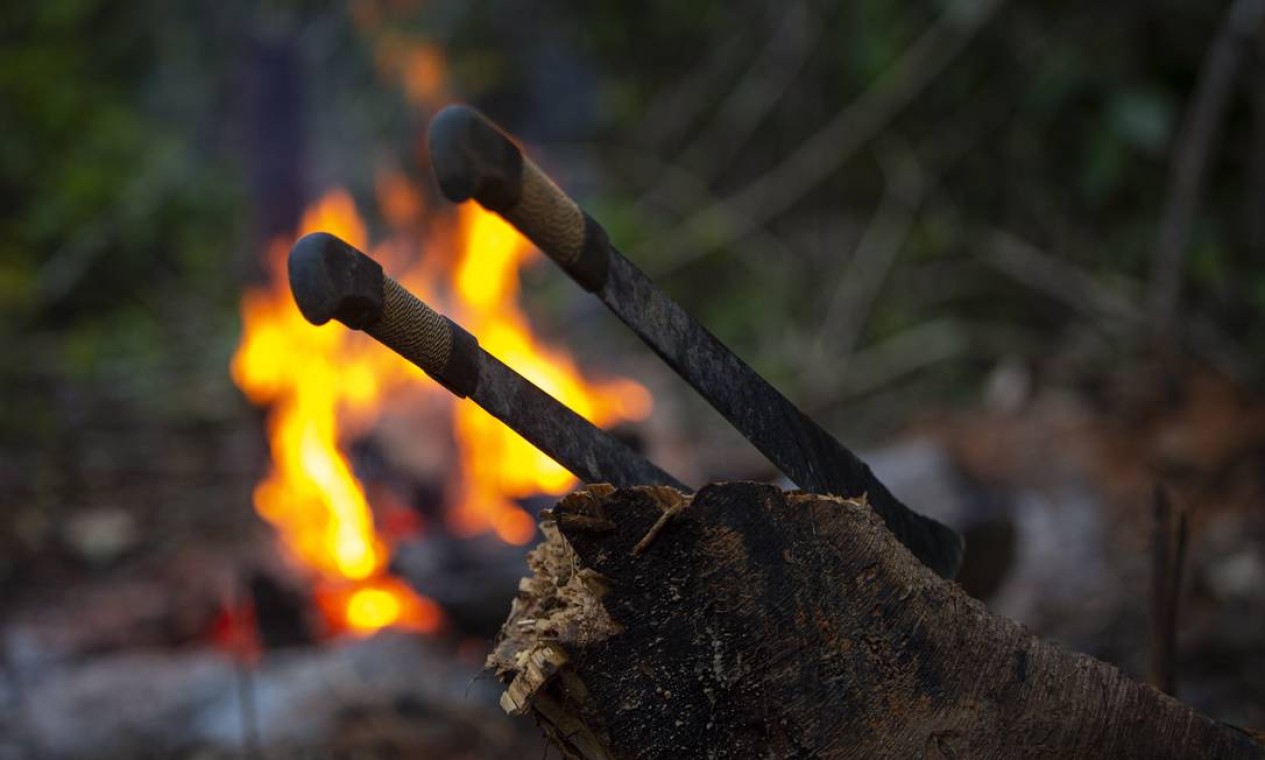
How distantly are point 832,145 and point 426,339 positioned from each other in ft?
21.4

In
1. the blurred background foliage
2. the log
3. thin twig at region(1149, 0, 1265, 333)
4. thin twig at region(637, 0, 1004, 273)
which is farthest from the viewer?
thin twig at region(637, 0, 1004, 273)

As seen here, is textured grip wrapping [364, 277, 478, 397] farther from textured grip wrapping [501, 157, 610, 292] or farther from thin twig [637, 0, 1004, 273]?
thin twig [637, 0, 1004, 273]

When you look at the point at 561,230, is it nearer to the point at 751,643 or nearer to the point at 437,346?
the point at 437,346

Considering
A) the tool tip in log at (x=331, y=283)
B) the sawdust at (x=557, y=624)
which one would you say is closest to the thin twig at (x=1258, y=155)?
the sawdust at (x=557, y=624)

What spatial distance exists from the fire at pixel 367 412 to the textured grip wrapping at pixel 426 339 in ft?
8.07

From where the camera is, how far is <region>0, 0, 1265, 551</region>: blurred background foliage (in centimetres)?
588

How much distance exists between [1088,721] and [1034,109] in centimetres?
549

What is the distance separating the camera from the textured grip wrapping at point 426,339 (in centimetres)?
121

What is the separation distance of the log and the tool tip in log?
0.29 meters

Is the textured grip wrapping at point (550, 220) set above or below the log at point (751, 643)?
above

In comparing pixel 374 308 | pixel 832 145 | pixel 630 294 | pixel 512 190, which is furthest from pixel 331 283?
pixel 832 145

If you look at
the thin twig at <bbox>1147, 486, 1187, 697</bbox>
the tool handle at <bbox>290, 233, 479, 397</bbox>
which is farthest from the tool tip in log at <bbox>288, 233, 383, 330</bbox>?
the thin twig at <bbox>1147, 486, 1187, 697</bbox>

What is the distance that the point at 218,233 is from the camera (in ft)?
→ 30.7

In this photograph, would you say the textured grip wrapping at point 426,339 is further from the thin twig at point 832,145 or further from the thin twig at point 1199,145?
the thin twig at point 832,145
